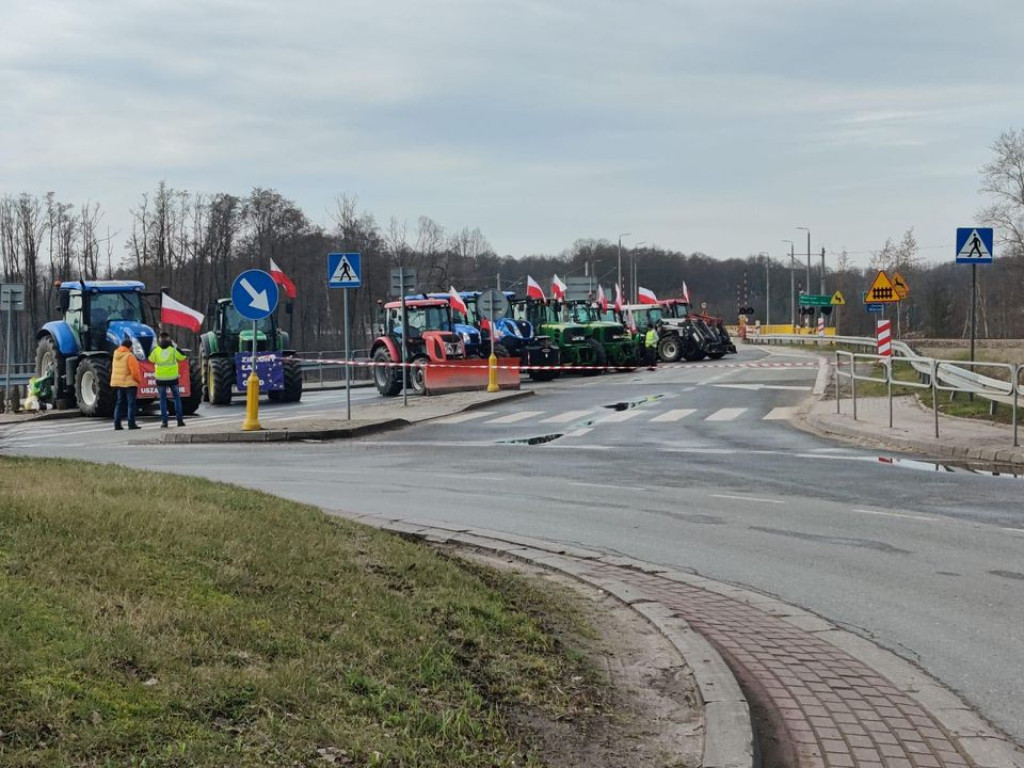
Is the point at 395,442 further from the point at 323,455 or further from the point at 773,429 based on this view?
the point at 773,429

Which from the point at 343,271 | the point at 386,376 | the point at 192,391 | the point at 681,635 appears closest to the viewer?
the point at 681,635

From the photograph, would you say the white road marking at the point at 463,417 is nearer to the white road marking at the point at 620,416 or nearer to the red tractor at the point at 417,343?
the white road marking at the point at 620,416

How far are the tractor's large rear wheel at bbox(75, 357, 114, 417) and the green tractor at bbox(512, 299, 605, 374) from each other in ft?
55.5

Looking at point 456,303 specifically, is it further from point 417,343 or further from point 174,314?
point 174,314

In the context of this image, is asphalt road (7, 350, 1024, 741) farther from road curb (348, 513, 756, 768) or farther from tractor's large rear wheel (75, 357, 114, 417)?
tractor's large rear wheel (75, 357, 114, 417)

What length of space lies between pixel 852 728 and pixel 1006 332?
3817 inches

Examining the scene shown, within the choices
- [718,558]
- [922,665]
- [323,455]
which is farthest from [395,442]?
[922,665]

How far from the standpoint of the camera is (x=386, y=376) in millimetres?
32469

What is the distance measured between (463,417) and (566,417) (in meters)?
2.14

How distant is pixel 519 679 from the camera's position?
523cm

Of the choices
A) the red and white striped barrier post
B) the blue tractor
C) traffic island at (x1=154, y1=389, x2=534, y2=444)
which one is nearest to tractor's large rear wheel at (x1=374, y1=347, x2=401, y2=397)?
traffic island at (x1=154, y1=389, x2=534, y2=444)

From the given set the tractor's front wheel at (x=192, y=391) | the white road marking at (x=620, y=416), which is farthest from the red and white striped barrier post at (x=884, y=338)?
the tractor's front wheel at (x=192, y=391)

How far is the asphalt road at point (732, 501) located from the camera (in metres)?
7.39

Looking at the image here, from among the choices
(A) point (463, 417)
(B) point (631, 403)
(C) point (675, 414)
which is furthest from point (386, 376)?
(C) point (675, 414)
